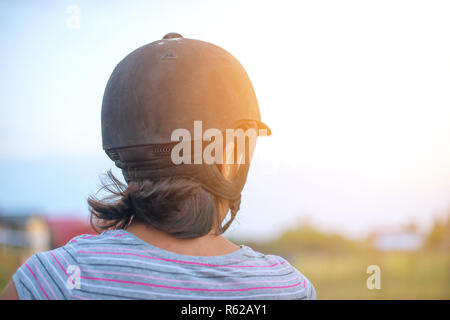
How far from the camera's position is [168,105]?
193 centimetres

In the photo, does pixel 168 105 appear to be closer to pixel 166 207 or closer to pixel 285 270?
pixel 166 207

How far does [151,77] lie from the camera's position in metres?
1.96

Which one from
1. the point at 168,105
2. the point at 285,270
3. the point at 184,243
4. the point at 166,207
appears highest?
the point at 168,105

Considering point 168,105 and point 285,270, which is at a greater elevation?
point 168,105

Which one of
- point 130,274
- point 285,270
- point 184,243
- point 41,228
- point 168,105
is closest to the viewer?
point 130,274

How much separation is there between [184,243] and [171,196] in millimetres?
182

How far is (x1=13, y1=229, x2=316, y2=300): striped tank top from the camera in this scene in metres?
1.56

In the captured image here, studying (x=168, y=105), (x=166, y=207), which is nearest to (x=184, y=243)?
(x=166, y=207)

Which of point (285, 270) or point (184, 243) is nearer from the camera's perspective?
point (184, 243)

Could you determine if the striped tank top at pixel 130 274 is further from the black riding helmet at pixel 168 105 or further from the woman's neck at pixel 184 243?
the black riding helmet at pixel 168 105

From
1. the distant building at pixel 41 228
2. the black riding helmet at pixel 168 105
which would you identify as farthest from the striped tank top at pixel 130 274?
the distant building at pixel 41 228

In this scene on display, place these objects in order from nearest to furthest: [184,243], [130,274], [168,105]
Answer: [130,274]
[184,243]
[168,105]

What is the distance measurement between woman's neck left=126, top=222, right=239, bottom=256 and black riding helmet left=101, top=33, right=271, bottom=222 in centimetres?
22
